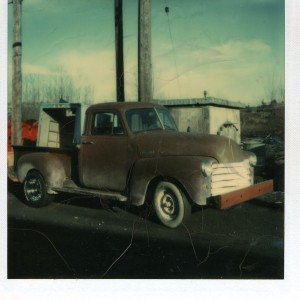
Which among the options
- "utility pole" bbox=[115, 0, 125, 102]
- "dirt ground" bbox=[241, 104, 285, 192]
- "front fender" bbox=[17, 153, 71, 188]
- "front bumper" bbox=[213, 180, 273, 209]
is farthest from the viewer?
"front fender" bbox=[17, 153, 71, 188]

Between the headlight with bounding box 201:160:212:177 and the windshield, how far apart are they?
806 millimetres

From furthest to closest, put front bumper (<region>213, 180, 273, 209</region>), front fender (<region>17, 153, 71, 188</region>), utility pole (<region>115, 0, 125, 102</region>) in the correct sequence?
front fender (<region>17, 153, 71, 188</region>), utility pole (<region>115, 0, 125, 102</region>), front bumper (<region>213, 180, 273, 209</region>)

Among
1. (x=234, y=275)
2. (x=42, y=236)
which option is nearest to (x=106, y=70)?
(x=42, y=236)

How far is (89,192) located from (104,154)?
48 cm

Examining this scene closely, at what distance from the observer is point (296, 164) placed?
432 cm

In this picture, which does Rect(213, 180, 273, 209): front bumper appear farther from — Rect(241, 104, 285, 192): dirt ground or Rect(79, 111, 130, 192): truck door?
Rect(79, 111, 130, 192): truck door

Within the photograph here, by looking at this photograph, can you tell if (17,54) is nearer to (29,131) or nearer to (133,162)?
(29,131)

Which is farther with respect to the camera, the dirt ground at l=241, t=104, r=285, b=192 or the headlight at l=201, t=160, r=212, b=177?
the dirt ground at l=241, t=104, r=285, b=192

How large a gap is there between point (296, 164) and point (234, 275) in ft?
4.37

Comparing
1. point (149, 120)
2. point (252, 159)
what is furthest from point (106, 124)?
point (252, 159)

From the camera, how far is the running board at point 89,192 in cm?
435

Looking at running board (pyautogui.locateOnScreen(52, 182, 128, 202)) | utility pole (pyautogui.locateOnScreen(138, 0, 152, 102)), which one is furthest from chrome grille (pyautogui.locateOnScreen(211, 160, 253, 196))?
utility pole (pyautogui.locateOnScreen(138, 0, 152, 102))

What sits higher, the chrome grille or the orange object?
the orange object

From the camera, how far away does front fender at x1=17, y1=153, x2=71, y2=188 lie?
4.91 m
